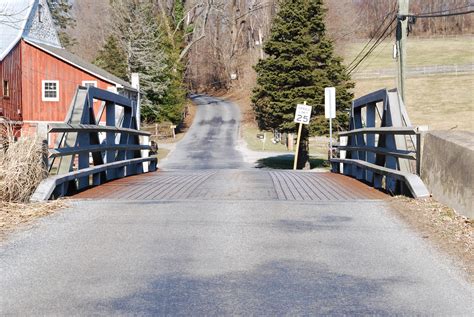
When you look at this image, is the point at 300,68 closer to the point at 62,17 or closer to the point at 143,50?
the point at 143,50

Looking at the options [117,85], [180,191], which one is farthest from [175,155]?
[180,191]

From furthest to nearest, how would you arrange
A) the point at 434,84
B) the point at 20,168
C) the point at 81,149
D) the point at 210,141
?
the point at 434,84, the point at 210,141, the point at 81,149, the point at 20,168

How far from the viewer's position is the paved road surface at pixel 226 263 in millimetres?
4164

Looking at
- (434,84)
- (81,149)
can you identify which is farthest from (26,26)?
(434,84)

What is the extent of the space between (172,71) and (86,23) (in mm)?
26747

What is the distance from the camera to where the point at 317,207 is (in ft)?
24.7

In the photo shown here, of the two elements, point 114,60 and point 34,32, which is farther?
point 114,60

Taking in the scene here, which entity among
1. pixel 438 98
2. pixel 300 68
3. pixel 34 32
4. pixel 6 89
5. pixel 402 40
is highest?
pixel 34 32

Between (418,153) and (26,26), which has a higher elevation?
(26,26)

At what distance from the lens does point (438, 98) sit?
2466 inches

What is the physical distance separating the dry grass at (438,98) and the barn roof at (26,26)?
29.6 m

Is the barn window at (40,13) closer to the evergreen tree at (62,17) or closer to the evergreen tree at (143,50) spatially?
the evergreen tree at (143,50)

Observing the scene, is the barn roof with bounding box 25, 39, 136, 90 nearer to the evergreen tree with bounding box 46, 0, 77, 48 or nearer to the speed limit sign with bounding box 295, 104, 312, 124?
the speed limit sign with bounding box 295, 104, 312, 124

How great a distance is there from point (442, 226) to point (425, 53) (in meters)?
88.1
